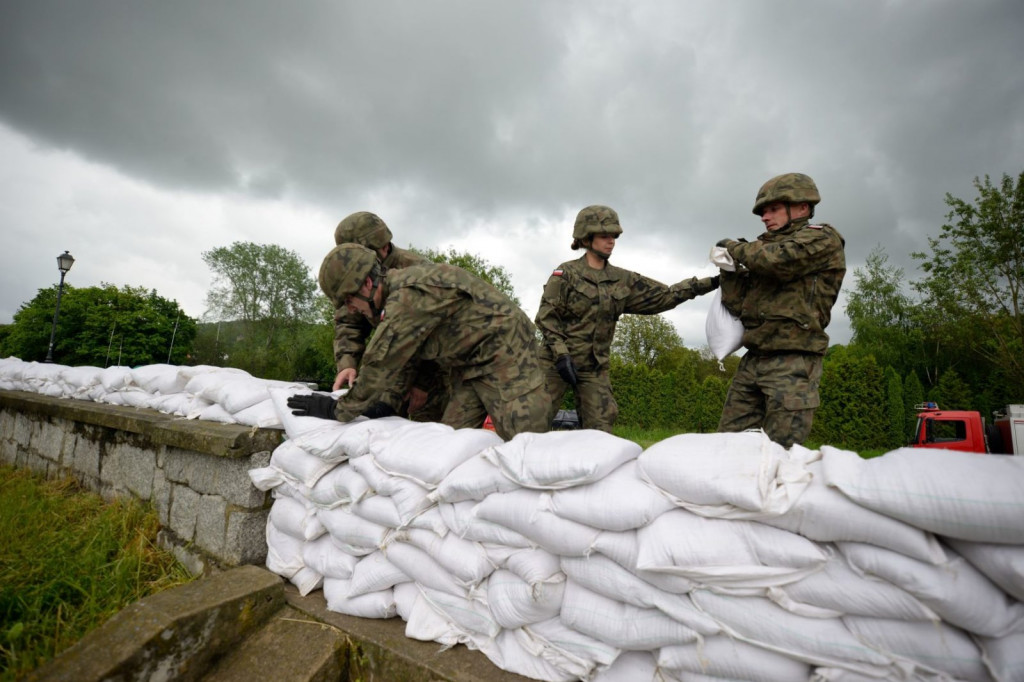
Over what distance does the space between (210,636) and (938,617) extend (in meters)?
1.89

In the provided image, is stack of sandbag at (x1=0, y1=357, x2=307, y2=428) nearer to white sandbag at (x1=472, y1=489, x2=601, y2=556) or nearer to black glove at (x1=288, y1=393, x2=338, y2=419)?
black glove at (x1=288, y1=393, x2=338, y2=419)

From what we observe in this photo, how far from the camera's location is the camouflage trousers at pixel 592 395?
10.9 feet

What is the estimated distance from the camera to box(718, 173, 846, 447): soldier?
2355 mm

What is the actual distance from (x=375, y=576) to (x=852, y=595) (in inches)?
54.0

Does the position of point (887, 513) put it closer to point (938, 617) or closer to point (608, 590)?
point (938, 617)

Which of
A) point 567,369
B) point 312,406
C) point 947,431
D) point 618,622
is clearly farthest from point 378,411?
point 947,431

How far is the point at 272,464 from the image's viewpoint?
6.90 ft

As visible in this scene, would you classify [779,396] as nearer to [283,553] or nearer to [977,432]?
[283,553]

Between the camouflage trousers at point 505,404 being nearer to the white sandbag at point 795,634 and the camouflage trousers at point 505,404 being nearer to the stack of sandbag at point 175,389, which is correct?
the stack of sandbag at point 175,389

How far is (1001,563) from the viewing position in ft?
2.77

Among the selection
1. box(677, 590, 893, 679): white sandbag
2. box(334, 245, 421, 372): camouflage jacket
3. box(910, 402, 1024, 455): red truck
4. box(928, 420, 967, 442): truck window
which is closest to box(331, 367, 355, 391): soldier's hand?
box(334, 245, 421, 372): camouflage jacket

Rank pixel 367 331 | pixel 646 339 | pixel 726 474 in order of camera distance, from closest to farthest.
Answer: pixel 726 474 < pixel 367 331 < pixel 646 339

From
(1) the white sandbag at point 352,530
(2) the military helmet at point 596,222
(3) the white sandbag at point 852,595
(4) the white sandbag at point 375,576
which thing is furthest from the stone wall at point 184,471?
(2) the military helmet at point 596,222

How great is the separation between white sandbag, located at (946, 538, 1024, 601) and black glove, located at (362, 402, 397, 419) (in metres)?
1.98
